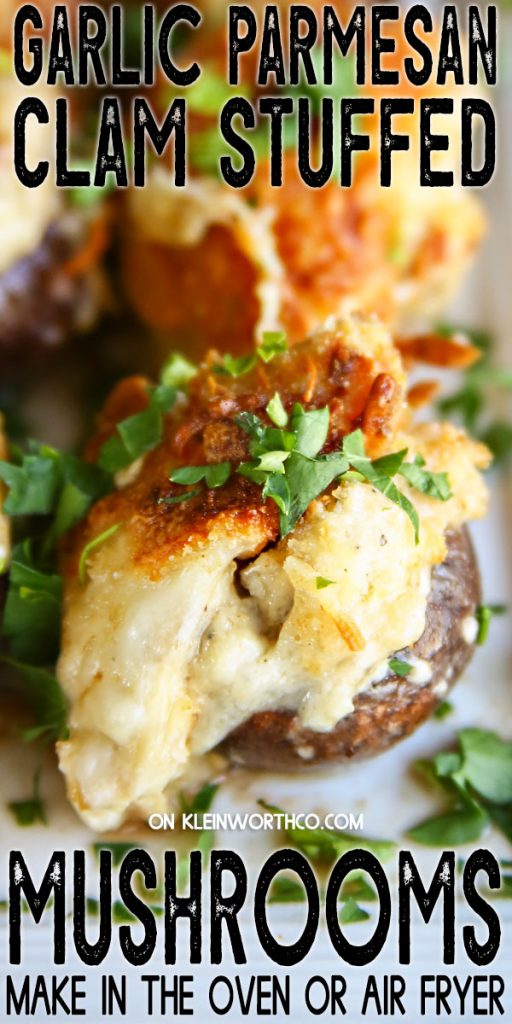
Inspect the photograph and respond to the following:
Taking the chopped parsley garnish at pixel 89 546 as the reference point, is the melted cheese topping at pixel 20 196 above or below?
above

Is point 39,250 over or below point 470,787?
over

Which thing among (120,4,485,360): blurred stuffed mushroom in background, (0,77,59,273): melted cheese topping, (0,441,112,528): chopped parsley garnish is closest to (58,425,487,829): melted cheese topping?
(0,441,112,528): chopped parsley garnish

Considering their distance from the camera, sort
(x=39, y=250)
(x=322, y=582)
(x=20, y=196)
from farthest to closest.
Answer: (x=39, y=250)
(x=20, y=196)
(x=322, y=582)

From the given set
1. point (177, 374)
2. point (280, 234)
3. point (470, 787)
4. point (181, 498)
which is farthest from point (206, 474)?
Result: point (280, 234)

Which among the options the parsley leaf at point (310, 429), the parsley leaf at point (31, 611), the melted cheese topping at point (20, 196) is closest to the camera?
the parsley leaf at point (310, 429)

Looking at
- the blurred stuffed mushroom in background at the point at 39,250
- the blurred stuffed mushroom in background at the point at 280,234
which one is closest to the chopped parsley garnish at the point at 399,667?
the blurred stuffed mushroom in background at the point at 280,234

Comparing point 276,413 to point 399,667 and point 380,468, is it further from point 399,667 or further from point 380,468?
point 399,667

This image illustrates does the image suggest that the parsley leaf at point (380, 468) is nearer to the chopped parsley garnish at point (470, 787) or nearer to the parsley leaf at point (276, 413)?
the parsley leaf at point (276, 413)
